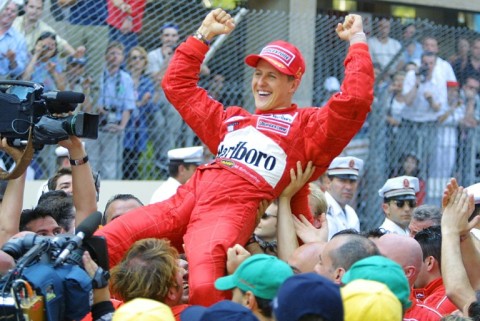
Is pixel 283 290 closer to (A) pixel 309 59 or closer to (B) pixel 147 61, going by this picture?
(B) pixel 147 61

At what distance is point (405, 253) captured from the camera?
5.71 m

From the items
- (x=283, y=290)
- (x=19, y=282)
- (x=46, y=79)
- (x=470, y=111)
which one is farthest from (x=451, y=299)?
(x=470, y=111)

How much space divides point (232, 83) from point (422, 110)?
6.90 feet

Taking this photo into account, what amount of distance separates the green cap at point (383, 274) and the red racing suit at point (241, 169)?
846mm

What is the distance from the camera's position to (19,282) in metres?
4.01

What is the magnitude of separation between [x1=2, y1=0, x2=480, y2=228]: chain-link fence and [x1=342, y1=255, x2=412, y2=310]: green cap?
4794mm

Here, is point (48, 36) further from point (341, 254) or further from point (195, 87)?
point (341, 254)

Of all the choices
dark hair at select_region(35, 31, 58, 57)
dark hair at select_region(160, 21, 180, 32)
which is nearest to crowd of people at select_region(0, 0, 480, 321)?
dark hair at select_region(35, 31, 58, 57)

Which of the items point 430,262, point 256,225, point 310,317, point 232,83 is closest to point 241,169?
point 256,225

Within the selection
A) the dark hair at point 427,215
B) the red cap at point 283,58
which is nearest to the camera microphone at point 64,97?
the red cap at point 283,58

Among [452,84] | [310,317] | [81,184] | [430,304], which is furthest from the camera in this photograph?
[452,84]

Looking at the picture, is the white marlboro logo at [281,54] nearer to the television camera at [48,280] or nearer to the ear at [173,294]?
the ear at [173,294]

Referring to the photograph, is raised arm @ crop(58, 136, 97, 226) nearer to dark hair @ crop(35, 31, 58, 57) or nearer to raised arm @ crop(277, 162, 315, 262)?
raised arm @ crop(277, 162, 315, 262)

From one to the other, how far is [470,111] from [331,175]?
9.02 feet
